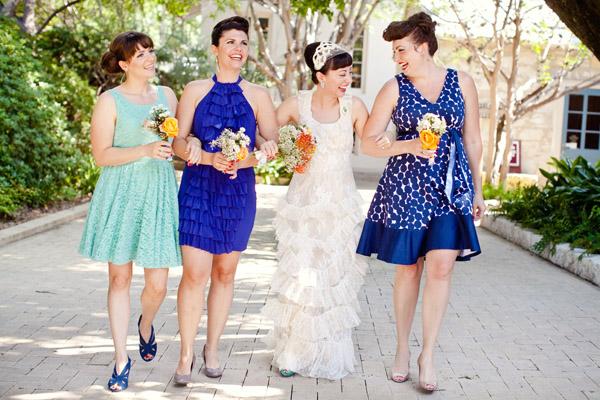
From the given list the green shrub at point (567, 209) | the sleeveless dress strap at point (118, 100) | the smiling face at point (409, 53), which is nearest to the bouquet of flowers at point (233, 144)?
the sleeveless dress strap at point (118, 100)

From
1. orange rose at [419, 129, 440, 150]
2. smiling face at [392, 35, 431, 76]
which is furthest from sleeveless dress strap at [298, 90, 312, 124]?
orange rose at [419, 129, 440, 150]

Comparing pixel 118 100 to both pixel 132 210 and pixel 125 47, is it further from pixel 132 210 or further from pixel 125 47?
pixel 132 210

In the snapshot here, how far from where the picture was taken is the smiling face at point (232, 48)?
17.6ft

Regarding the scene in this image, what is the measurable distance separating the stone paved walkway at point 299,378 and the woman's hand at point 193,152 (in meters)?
1.34

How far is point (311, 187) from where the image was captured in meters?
5.80

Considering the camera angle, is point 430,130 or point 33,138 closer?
point 430,130

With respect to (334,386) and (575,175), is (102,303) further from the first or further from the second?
(575,175)

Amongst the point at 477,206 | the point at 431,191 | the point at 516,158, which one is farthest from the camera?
the point at 516,158

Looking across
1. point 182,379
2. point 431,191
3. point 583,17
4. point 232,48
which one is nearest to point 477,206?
point 431,191

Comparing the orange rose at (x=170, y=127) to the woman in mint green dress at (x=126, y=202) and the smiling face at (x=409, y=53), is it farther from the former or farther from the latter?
the smiling face at (x=409, y=53)

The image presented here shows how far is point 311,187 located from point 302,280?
591mm

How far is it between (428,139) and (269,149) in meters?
0.93

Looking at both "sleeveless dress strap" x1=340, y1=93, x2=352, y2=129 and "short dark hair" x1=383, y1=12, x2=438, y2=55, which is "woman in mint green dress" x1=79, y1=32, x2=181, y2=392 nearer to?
"sleeveless dress strap" x1=340, y1=93, x2=352, y2=129

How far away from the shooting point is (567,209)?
11.4m
